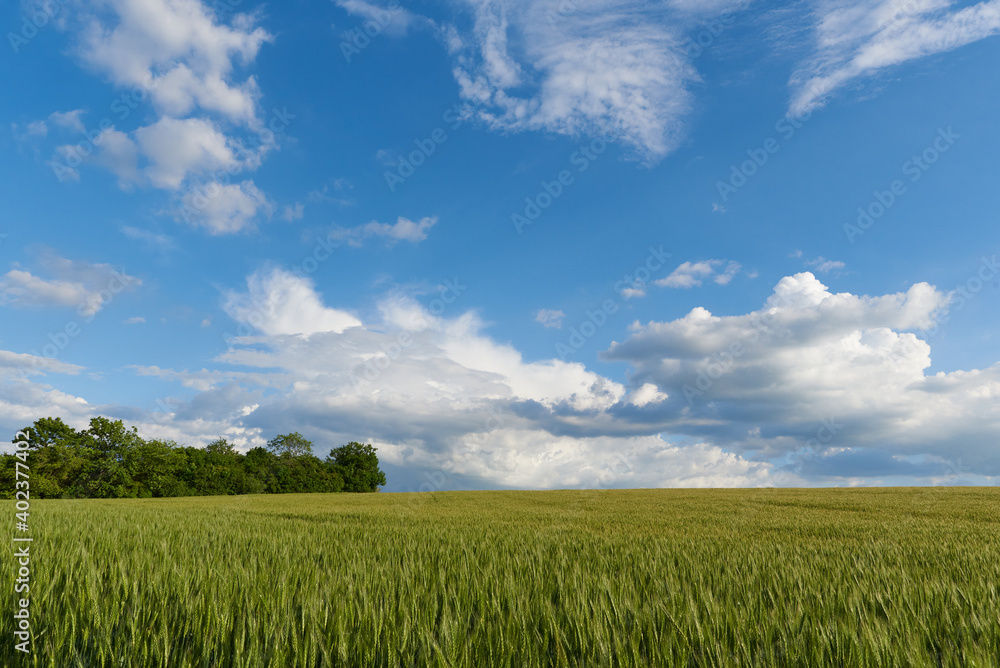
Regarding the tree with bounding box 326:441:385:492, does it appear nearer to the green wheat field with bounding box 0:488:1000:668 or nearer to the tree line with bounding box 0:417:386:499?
the tree line with bounding box 0:417:386:499

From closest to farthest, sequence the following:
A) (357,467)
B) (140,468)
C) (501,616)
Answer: (501,616), (140,468), (357,467)

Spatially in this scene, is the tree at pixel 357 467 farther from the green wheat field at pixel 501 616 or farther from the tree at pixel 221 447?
the green wheat field at pixel 501 616

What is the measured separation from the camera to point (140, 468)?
54.7m

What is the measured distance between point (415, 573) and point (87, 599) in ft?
7.02

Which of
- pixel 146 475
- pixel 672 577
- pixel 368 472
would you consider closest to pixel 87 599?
pixel 672 577

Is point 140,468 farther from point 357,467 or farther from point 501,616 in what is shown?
point 501,616

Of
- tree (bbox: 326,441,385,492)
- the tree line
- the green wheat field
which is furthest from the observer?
tree (bbox: 326,441,385,492)

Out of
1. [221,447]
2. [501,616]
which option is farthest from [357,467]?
[501,616]

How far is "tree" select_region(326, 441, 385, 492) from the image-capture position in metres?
66.8

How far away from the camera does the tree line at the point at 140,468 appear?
50250 millimetres

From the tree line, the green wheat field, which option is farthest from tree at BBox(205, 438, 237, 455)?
the green wheat field

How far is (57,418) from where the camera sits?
51688 mm

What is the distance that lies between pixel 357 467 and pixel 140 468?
941 inches

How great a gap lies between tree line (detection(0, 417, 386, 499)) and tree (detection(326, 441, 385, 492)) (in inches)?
61.8
